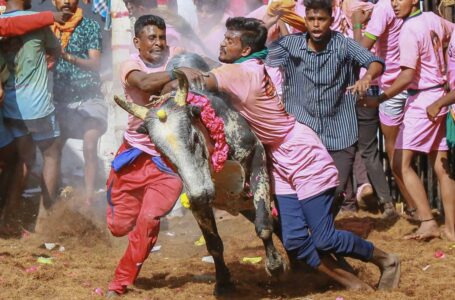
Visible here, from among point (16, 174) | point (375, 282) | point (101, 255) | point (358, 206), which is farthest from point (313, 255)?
point (16, 174)

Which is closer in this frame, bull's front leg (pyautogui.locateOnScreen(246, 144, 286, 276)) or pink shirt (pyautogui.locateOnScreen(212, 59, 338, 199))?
pink shirt (pyautogui.locateOnScreen(212, 59, 338, 199))

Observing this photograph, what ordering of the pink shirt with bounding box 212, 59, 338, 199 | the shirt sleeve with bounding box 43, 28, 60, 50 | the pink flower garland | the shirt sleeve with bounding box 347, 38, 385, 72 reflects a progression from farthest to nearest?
the shirt sleeve with bounding box 43, 28, 60, 50, the shirt sleeve with bounding box 347, 38, 385, 72, the pink shirt with bounding box 212, 59, 338, 199, the pink flower garland

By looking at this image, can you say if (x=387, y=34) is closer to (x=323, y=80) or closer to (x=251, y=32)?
(x=323, y=80)

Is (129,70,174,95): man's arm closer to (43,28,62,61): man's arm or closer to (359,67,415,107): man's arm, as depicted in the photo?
(359,67,415,107): man's arm

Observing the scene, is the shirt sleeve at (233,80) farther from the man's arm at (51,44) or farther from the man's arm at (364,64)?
the man's arm at (51,44)

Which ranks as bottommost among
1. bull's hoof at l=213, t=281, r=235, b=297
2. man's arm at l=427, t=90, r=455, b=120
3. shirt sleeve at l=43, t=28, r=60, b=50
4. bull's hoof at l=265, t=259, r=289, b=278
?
bull's hoof at l=213, t=281, r=235, b=297

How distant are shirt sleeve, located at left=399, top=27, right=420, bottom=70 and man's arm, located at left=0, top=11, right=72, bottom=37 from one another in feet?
11.2

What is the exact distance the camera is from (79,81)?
35.2ft

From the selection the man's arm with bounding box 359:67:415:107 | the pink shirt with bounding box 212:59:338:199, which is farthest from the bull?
the man's arm with bounding box 359:67:415:107

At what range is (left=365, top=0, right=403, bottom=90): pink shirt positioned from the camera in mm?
9531

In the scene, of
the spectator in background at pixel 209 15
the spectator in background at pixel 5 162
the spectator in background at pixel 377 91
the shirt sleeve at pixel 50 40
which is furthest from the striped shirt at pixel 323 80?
the spectator in background at pixel 5 162

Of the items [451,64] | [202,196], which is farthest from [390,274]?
[451,64]

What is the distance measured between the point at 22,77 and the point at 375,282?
4.39 m

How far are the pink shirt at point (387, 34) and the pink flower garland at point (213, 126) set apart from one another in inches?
Answer: 145
